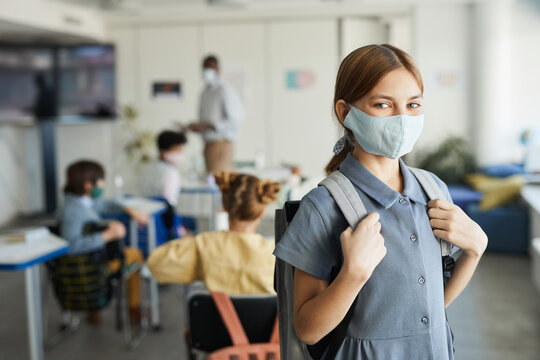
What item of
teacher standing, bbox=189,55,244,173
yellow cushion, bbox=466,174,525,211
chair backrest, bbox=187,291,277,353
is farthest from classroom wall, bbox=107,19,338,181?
chair backrest, bbox=187,291,277,353

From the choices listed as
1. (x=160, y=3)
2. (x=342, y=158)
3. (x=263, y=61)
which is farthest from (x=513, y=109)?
(x=342, y=158)

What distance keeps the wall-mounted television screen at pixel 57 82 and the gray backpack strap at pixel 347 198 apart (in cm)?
670

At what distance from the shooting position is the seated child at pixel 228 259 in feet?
6.53

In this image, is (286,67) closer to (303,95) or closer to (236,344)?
(303,95)

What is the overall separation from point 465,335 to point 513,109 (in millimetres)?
4281

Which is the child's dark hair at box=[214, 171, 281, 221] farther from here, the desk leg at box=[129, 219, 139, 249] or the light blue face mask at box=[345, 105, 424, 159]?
the desk leg at box=[129, 219, 139, 249]

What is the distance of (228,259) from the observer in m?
2.02

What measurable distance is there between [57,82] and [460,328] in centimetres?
600

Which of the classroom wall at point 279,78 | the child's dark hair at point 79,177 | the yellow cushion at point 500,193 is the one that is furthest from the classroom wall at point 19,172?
the yellow cushion at point 500,193

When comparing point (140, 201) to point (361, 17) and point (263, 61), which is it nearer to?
point (263, 61)

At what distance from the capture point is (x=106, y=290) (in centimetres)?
312

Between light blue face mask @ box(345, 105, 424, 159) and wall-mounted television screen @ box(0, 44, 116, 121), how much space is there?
6684 mm

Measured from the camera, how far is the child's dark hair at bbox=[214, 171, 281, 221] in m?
2.12

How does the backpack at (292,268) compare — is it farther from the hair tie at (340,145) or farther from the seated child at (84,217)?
the seated child at (84,217)
